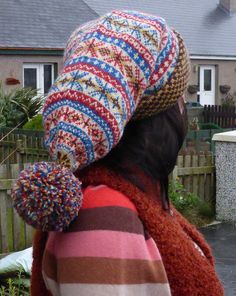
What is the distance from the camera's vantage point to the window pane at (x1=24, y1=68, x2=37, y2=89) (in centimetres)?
1956

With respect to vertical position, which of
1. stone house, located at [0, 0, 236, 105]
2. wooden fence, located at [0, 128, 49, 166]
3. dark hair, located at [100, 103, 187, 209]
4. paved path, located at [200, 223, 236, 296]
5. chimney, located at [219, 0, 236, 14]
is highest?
chimney, located at [219, 0, 236, 14]

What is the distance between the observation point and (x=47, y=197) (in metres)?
1.53

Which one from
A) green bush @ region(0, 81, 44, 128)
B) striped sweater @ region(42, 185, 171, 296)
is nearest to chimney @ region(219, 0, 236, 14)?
green bush @ region(0, 81, 44, 128)

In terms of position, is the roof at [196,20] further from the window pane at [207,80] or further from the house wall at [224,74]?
the window pane at [207,80]

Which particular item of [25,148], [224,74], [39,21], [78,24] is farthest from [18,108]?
[224,74]

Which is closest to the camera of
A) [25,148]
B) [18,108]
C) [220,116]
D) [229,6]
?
[25,148]

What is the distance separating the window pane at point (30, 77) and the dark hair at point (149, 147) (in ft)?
59.3

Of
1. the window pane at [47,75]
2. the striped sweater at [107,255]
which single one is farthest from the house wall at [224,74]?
the striped sweater at [107,255]

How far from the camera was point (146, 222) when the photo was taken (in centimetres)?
168

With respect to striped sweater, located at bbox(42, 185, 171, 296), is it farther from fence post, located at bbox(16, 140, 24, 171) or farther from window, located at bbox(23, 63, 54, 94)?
window, located at bbox(23, 63, 54, 94)

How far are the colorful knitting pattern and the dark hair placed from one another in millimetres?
84

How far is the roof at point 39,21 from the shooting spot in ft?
61.6

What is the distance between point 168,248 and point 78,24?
1958cm

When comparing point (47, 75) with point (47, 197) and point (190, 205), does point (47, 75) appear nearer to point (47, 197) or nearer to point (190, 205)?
point (190, 205)
